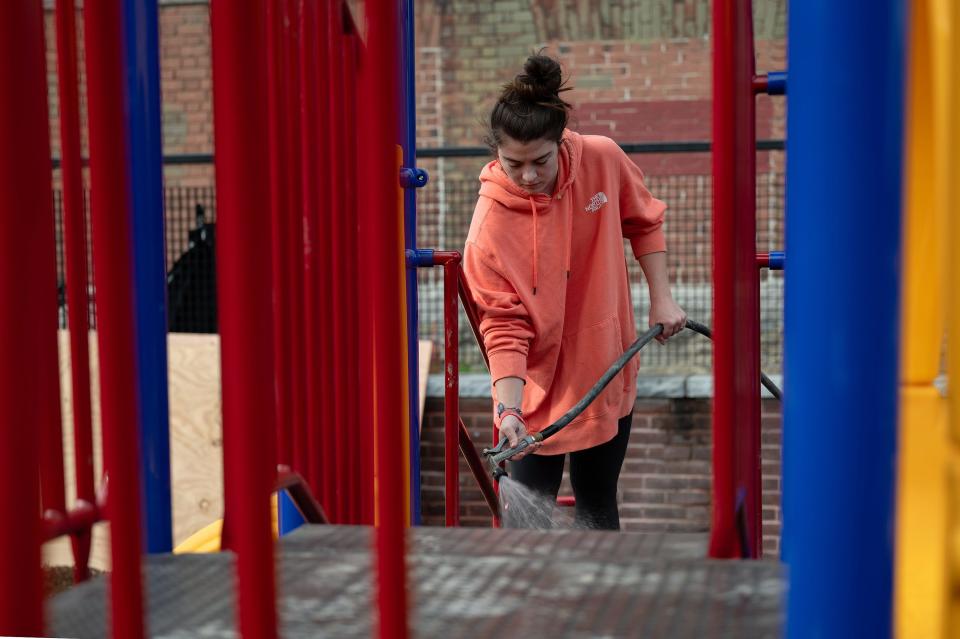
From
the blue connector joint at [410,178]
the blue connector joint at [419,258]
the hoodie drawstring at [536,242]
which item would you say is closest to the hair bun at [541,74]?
the hoodie drawstring at [536,242]

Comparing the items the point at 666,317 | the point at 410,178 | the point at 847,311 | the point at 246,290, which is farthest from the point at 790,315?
the point at 666,317

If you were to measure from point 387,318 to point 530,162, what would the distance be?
6.89 feet

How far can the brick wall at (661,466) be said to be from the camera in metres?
5.97

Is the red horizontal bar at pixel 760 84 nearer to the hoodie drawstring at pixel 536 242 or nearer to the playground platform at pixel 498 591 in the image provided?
the playground platform at pixel 498 591

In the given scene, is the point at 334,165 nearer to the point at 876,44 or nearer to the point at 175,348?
the point at 876,44

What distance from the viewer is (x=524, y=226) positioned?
2.96 m

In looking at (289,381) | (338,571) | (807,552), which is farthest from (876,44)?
(289,381)

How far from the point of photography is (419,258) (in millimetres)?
2789

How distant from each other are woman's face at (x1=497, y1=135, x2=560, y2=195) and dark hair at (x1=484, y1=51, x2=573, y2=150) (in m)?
0.02

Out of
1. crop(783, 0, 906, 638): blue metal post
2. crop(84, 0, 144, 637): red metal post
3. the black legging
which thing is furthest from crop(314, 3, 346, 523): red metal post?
crop(783, 0, 906, 638): blue metal post

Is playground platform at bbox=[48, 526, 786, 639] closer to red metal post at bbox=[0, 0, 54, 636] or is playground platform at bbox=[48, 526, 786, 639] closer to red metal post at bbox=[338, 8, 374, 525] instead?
red metal post at bbox=[0, 0, 54, 636]

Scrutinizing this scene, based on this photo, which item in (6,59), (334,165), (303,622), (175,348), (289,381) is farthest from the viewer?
(175,348)

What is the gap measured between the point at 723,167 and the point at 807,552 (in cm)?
87

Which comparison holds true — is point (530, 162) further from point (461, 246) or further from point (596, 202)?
point (461, 246)
